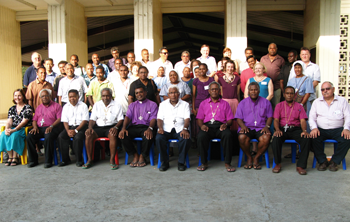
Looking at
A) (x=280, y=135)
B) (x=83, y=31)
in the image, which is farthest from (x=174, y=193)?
(x=83, y=31)

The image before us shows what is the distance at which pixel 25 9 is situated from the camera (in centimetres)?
908

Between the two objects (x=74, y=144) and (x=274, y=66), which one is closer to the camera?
(x=74, y=144)

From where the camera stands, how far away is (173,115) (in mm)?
4734

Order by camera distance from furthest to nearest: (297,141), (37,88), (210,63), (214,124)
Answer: (210,63) < (37,88) < (214,124) < (297,141)

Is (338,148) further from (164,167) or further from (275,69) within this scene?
(164,167)

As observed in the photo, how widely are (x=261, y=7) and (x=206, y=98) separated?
4629mm

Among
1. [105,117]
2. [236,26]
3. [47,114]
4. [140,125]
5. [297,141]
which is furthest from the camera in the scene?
[236,26]

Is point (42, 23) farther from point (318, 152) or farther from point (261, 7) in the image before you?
point (318, 152)

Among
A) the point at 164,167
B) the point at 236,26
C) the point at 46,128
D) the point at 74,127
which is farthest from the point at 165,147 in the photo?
the point at 236,26

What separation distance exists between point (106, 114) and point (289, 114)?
3.07 m

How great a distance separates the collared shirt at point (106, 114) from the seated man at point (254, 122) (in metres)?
2.07

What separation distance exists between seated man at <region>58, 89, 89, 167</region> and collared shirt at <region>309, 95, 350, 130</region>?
3.80 m

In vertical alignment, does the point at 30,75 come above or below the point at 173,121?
above

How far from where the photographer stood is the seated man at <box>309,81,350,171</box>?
4266 mm
